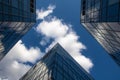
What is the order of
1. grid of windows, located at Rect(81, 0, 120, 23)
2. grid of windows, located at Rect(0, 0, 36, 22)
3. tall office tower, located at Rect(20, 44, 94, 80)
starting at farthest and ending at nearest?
tall office tower, located at Rect(20, 44, 94, 80), grid of windows, located at Rect(0, 0, 36, 22), grid of windows, located at Rect(81, 0, 120, 23)

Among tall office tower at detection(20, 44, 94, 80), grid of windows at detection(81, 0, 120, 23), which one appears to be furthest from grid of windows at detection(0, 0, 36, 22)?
grid of windows at detection(81, 0, 120, 23)

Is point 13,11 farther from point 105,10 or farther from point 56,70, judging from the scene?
point 105,10

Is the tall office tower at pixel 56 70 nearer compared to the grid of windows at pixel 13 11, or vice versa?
the grid of windows at pixel 13 11

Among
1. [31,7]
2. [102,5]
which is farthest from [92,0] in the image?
[31,7]

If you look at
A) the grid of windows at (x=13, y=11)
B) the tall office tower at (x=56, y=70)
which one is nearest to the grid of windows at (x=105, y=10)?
the tall office tower at (x=56, y=70)

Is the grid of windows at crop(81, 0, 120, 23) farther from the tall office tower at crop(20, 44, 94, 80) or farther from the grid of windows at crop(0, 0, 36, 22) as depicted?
the grid of windows at crop(0, 0, 36, 22)

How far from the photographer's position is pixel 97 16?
35.8 meters

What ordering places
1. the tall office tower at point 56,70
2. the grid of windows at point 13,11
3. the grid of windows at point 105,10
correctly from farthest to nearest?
the tall office tower at point 56,70 < the grid of windows at point 13,11 < the grid of windows at point 105,10

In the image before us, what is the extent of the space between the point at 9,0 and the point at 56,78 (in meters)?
13.0

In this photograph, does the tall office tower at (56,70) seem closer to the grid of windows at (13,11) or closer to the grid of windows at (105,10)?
the grid of windows at (13,11)

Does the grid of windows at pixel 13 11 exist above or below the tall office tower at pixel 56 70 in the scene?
above

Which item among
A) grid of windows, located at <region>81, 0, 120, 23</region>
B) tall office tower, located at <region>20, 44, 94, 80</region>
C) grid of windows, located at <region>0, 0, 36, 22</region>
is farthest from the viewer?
tall office tower, located at <region>20, 44, 94, 80</region>

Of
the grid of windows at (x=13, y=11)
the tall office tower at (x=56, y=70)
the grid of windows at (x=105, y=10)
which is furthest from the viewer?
the tall office tower at (x=56, y=70)

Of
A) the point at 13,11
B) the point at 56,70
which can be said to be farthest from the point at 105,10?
the point at 13,11
